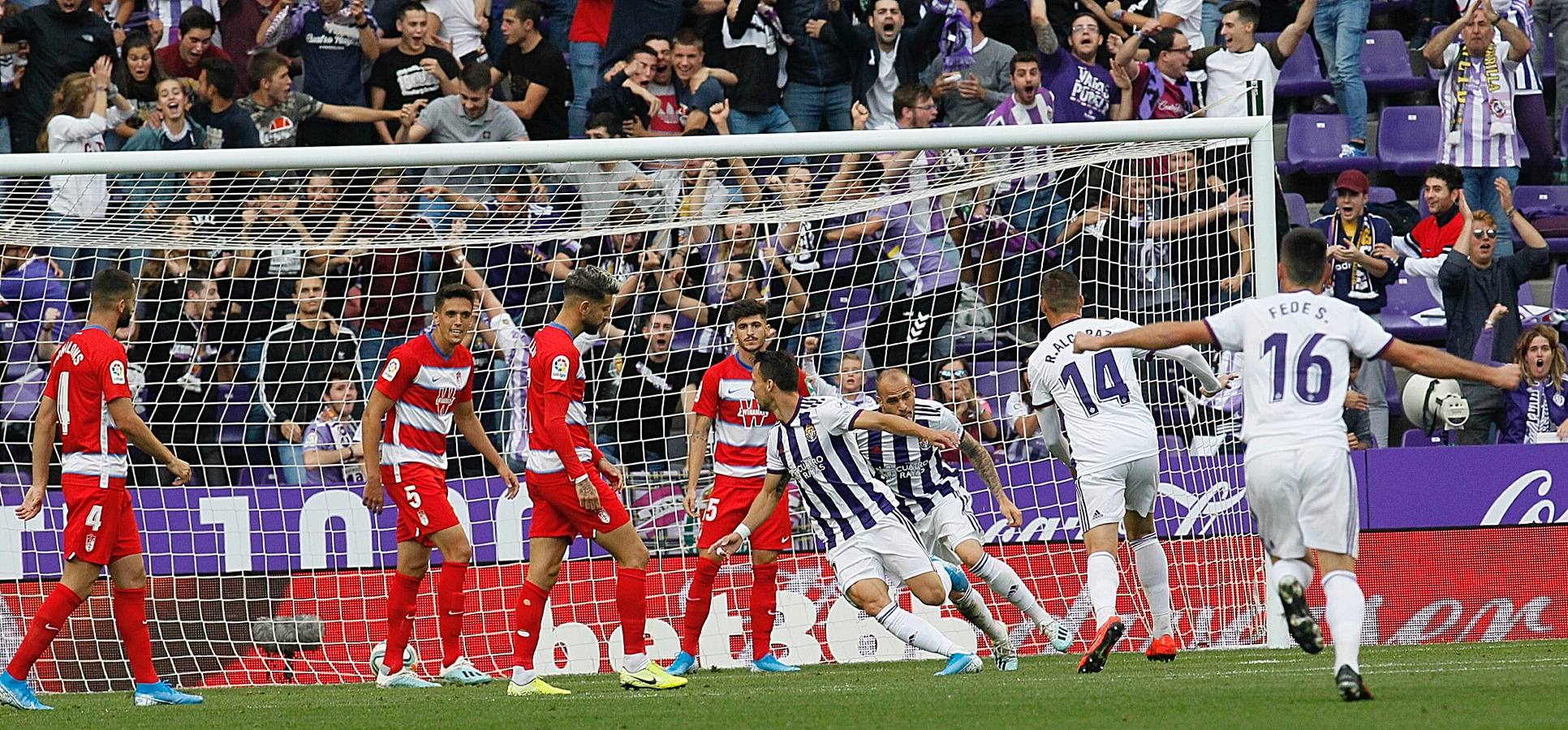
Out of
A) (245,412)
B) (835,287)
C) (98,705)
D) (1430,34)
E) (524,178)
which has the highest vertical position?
(1430,34)

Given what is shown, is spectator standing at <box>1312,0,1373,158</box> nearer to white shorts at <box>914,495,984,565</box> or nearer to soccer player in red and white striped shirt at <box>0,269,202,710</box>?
white shorts at <box>914,495,984,565</box>

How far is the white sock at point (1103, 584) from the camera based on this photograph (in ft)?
28.4

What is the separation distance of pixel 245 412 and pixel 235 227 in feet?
4.28

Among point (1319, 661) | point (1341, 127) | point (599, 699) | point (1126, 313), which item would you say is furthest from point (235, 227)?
point (1341, 127)

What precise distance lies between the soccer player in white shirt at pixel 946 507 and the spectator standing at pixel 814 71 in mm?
5537

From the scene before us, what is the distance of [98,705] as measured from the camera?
29.7 feet

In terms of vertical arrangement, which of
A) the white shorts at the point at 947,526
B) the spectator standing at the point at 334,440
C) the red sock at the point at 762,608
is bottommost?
the red sock at the point at 762,608

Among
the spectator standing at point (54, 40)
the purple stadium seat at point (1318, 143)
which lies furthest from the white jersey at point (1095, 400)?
the spectator standing at point (54, 40)

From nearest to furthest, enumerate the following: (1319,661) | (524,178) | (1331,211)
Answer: (1319,661) < (524,178) < (1331,211)

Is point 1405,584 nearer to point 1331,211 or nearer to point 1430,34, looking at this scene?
point 1331,211

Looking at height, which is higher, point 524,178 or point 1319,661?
point 524,178

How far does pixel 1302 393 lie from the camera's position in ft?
21.9

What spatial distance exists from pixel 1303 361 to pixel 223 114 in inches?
369

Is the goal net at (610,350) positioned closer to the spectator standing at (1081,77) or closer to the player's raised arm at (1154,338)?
the spectator standing at (1081,77)
